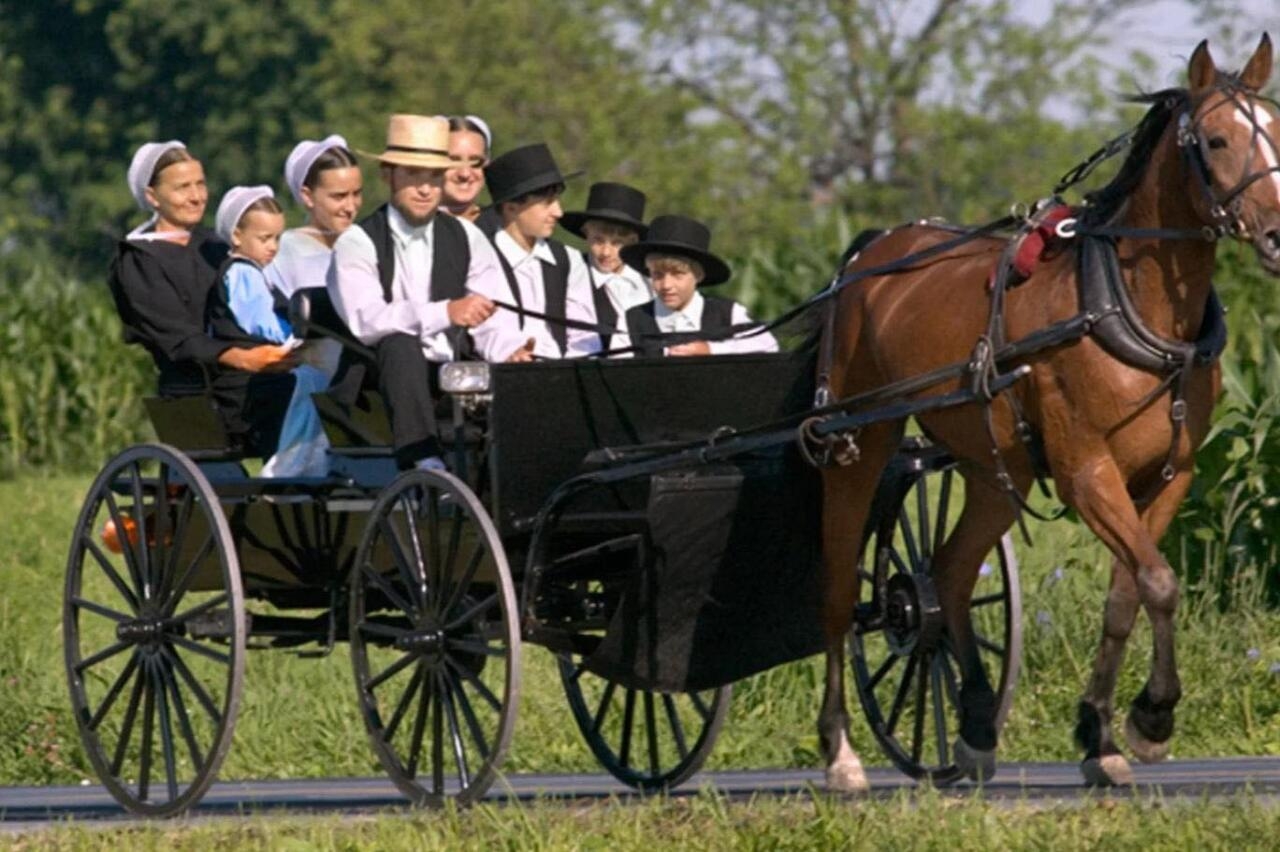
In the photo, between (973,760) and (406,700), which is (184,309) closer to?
(406,700)

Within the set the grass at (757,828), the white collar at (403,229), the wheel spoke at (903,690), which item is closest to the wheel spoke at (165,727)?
the grass at (757,828)

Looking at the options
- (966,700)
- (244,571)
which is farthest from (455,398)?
(966,700)

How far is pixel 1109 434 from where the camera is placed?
7.77m

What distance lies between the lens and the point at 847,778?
28.7ft

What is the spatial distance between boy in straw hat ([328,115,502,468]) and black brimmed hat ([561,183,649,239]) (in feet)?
2.67

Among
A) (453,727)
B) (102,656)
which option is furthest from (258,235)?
(453,727)

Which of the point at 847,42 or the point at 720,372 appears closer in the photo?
the point at 720,372

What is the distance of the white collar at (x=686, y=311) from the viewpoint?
9.68m

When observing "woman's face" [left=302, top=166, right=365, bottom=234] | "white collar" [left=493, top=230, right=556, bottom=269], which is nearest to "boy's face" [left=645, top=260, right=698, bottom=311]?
"white collar" [left=493, top=230, right=556, bottom=269]

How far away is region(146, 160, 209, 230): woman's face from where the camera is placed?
973 centimetres

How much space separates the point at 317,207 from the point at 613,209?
3.39 ft

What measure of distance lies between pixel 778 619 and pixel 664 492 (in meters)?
0.79

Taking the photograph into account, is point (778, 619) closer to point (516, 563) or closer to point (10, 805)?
point (516, 563)

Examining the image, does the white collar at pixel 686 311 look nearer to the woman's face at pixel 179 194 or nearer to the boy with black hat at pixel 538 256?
the boy with black hat at pixel 538 256
